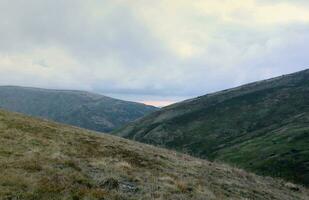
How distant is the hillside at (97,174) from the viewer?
20300 mm

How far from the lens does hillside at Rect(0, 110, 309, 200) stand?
20300 millimetres

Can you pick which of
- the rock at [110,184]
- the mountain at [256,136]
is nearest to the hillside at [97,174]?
the rock at [110,184]

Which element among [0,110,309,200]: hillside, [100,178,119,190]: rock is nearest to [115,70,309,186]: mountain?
[0,110,309,200]: hillside

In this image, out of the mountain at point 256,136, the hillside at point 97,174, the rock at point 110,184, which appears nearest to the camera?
the hillside at point 97,174

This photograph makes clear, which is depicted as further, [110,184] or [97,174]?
[97,174]

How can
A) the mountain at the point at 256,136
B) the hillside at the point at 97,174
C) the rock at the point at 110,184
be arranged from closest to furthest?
the hillside at the point at 97,174
the rock at the point at 110,184
the mountain at the point at 256,136

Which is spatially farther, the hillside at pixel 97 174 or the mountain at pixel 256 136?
A: the mountain at pixel 256 136

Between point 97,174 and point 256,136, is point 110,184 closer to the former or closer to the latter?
point 97,174

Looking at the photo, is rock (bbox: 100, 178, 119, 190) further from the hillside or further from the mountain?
the mountain

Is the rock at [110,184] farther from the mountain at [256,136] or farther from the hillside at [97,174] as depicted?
the mountain at [256,136]

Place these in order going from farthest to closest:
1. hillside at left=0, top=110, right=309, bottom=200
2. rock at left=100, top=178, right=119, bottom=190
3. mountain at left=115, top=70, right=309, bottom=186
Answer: mountain at left=115, top=70, right=309, bottom=186, rock at left=100, top=178, right=119, bottom=190, hillside at left=0, top=110, right=309, bottom=200

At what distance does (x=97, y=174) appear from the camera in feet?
80.8

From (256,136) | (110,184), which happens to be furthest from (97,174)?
(256,136)

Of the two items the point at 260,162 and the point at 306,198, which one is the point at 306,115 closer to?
the point at 260,162
